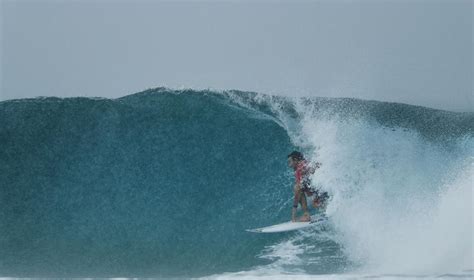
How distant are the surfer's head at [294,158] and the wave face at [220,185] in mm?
82

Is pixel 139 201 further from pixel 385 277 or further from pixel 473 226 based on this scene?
pixel 473 226

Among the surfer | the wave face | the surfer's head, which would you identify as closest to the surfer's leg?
the surfer

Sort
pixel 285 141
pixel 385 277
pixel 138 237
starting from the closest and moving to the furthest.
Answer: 1. pixel 385 277
2. pixel 138 237
3. pixel 285 141

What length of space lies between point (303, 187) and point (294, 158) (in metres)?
0.26

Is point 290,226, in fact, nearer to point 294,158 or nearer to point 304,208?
point 304,208

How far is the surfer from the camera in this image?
11.8 ft

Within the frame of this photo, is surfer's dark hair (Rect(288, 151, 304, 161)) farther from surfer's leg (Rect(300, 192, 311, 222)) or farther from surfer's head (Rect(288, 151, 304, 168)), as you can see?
surfer's leg (Rect(300, 192, 311, 222))

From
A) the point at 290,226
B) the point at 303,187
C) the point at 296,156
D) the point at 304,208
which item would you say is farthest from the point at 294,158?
the point at 290,226

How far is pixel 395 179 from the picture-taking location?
12.3ft

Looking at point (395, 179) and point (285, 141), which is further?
point (285, 141)

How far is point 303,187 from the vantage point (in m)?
3.66

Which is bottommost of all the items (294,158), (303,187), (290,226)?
(290,226)

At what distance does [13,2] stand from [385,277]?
129 inches

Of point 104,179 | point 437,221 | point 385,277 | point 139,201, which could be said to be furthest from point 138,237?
point 437,221
